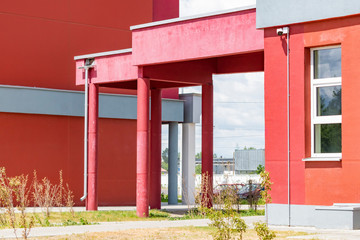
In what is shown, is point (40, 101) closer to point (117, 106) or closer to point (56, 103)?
point (56, 103)

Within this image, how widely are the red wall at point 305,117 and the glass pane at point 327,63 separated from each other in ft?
0.79

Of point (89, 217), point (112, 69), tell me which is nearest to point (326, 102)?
point (89, 217)

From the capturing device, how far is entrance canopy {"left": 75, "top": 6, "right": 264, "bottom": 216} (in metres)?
19.2

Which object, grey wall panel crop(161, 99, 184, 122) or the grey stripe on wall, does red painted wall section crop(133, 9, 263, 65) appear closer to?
the grey stripe on wall

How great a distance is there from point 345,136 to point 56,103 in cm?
1560

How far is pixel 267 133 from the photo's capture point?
17.0 m

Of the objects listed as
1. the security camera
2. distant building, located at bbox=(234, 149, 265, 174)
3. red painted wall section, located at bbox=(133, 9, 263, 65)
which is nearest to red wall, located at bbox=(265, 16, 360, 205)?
the security camera

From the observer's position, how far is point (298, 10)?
16.5 m

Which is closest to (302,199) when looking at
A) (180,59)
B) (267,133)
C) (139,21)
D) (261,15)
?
(267,133)

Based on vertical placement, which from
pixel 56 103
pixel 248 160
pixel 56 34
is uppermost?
pixel 56 34

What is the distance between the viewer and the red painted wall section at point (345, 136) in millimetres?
15586

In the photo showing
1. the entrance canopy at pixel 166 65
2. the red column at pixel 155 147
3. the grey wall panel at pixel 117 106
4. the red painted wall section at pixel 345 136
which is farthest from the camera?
the grey wall panel at pixel 117 106

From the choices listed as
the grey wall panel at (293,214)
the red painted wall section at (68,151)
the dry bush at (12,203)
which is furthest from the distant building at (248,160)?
the grey wall panel at (293,214)

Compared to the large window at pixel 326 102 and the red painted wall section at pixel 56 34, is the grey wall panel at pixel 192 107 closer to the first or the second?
the red painted wall section at pixel 56 34
